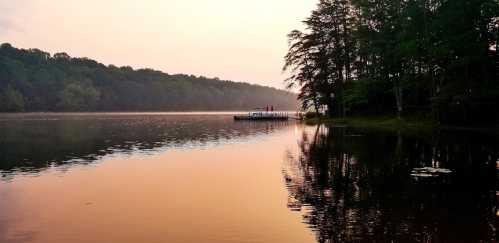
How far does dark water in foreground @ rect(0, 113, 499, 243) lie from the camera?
14.0m

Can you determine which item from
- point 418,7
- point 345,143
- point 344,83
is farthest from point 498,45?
point 344,83

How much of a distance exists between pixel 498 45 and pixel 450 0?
6.85m

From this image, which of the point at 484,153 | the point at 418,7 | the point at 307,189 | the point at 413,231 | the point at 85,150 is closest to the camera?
the point at 413,231

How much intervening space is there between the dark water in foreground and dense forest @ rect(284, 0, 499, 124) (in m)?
16.5

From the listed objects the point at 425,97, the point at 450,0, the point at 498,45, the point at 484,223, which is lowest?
the point at 484,223

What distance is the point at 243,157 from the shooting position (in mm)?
33594

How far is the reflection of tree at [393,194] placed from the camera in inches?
540

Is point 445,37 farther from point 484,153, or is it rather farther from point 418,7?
point 484,153

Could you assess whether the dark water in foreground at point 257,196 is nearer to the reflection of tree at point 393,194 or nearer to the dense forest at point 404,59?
the reflection of tree at point 393,194

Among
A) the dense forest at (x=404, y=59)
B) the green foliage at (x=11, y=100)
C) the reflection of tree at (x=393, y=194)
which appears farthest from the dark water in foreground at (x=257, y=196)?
the green foliage at (x=11, y=100)

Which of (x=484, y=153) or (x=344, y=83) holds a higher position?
(x=344, y=83)

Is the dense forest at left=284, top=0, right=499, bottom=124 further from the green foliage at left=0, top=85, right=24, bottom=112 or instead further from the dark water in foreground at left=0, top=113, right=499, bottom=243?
the green foliage at left=0, top=85, right=24, bottom=112

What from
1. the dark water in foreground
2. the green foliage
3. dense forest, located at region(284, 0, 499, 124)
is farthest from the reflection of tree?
the green foliage

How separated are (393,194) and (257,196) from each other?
549 cm
